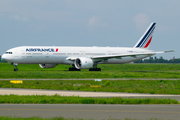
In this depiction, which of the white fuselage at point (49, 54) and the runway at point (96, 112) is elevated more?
the white fuselage at point (49, 54)

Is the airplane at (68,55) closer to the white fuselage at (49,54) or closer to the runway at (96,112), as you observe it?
the white fuselage at (49,54)

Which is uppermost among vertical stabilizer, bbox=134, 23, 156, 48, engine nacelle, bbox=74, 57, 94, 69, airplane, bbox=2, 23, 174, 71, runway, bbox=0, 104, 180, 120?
vertical stabilizer, bbox=134, 23, 156, 48

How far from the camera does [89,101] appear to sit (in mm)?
18438

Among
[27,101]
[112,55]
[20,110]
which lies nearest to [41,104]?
[27,101]

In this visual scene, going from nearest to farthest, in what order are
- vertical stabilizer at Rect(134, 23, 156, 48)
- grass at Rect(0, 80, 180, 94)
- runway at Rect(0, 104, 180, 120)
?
1. runway at Rect(0, 104, 180, 120)
2. grass at Rect(0, 80, 180, 94)
3. vertical stabilizer at Rect(134, 23, 156, 48)

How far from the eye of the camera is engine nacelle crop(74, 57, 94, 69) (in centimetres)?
5545

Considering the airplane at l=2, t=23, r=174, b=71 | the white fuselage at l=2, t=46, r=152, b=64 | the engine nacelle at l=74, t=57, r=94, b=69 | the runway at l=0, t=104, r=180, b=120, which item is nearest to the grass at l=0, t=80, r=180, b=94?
the runway at l=0, t=104, r=180, b=120

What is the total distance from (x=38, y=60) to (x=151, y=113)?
4259 centimetres

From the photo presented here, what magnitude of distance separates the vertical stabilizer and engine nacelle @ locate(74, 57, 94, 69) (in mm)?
17429

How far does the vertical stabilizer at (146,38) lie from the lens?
70.2m

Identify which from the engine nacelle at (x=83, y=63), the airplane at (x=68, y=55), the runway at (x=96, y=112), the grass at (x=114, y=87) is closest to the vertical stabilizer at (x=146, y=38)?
the airplane at (x=68, y=55)

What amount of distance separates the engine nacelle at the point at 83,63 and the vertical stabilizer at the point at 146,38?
1743 centimetres

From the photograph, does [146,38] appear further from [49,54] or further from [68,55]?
[49,54]

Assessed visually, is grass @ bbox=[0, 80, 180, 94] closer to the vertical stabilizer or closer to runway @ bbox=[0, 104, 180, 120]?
runway @ bbox=[0, 104, 180, 120]
